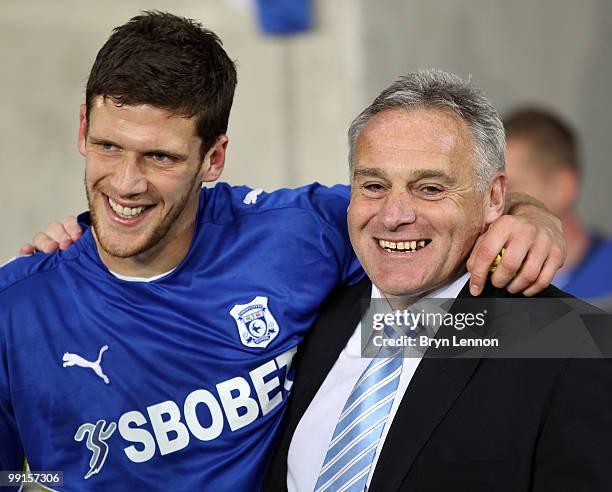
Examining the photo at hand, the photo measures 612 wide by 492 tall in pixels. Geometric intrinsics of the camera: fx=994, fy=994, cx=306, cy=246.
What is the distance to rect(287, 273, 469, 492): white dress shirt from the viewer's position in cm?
194

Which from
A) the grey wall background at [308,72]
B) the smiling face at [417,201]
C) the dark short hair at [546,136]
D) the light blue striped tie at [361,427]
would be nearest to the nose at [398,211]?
the smiling face at [417,201]

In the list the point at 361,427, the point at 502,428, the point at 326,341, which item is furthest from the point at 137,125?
the point at 502,428

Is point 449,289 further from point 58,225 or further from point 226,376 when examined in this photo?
point 58,225

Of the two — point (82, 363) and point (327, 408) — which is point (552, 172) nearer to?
point (327, 408)

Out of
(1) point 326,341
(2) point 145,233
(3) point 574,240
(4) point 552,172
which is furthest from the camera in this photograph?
(4) point 552,172

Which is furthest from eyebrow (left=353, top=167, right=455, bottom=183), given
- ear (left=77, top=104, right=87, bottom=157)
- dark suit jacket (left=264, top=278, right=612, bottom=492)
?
ear (left=77, top=104, right=87, bottom=157)

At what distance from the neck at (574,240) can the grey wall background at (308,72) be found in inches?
52.0

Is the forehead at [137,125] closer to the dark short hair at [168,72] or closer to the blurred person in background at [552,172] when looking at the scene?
the dark short hair at [168,72]

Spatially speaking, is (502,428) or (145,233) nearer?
(502,428)

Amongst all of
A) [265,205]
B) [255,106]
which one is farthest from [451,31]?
[265,205]

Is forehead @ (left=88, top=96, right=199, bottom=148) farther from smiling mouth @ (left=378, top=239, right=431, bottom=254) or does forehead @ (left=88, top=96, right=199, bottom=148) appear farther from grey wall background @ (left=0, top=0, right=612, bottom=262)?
grey wall background @ (left=0, top=0, right=612, bottom=262)

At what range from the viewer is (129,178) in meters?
1.92

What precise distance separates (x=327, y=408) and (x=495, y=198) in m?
0.54

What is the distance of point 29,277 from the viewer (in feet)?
6.68
